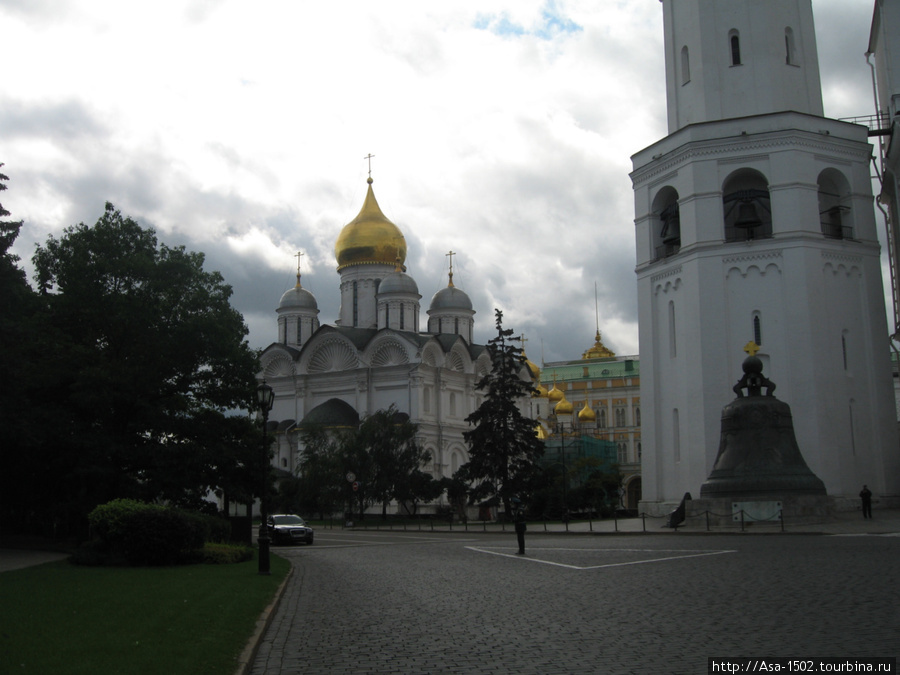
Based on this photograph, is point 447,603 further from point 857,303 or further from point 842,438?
point 857,303

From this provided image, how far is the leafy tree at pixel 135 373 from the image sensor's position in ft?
77.5

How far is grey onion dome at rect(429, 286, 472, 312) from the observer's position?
225ft

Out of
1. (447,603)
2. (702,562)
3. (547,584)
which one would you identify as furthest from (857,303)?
(447,603)

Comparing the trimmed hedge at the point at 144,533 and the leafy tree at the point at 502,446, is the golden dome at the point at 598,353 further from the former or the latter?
the trimmed hedge at the point at 144,533

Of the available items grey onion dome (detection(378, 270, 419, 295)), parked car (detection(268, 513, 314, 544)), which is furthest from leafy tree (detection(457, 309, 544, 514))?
grey onion dome (detection(378, 270, 419, 295))

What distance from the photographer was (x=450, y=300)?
226ft

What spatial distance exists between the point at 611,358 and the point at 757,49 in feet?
224

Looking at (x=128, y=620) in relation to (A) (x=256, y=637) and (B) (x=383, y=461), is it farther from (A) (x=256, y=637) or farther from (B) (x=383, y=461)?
(B) (x=383, y=461)

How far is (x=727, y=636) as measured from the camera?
7.85 meters

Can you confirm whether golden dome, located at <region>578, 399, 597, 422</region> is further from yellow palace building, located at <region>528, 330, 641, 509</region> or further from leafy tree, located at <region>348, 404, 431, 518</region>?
leafy tree, located at <region>348, 404, 431, 518</region>

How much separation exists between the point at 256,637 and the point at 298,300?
62.9 meters

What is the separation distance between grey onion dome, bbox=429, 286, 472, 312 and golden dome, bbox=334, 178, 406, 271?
4.00m

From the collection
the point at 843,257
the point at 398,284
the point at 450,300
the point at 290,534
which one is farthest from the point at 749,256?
the point at 450,300

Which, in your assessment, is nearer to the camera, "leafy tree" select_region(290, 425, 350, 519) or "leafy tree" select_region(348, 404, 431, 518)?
"leafy tree" select_region(290, 425, 350, 519)
